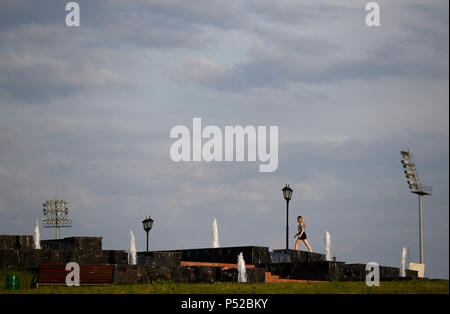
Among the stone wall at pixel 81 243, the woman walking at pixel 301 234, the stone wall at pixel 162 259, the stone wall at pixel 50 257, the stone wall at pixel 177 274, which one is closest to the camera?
the stone wall at pixel 177 274

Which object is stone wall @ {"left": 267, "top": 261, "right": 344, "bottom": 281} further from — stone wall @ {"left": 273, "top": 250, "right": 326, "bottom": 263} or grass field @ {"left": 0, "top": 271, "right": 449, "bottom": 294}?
grass field @ {"left": 0, "top": 271, "right": 449, "bottom": 294}

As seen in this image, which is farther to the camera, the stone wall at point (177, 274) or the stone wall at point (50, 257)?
the stone wall at point (50, 257)

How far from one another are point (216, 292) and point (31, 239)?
13.3 metres

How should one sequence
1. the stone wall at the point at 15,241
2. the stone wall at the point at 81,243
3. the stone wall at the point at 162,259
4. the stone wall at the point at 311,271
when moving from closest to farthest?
the stone wall at the point at 311,271, the stone wall at the point at 162,259, the stone wall at the point at 15,241, the stone wall at the point at 81,243

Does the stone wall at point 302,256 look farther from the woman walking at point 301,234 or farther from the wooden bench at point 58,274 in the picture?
the wooden bench at point 58,274

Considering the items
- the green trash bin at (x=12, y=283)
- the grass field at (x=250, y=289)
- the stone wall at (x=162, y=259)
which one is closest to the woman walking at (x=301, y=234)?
the stone wall at (x=162, y=259)

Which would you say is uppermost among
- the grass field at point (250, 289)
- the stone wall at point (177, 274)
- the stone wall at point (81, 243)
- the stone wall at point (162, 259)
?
the stone wall at point (81, 243)

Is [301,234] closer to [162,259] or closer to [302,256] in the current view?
[302,256]

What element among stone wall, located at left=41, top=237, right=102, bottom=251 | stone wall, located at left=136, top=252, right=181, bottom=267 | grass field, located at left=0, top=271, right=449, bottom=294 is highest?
stone wall, located at left=41, top=237, right=102, bottom=251

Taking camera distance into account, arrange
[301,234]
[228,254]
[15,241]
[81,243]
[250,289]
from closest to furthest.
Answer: [250,289] < [15,241] < [81,243] < [228,254] < [301,234]

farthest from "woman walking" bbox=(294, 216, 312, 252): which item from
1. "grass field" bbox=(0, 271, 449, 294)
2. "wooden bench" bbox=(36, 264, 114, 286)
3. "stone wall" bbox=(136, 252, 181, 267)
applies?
"wooden bench" bbox=(36, 264, 114, 286)

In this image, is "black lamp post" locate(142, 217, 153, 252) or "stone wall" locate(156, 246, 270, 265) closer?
"stone wall" locate(156, 246, 270, 265)

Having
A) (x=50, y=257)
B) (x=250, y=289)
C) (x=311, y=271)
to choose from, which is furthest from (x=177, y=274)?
(x=50, y=257)

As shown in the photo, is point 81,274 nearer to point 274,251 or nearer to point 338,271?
point 338,271
